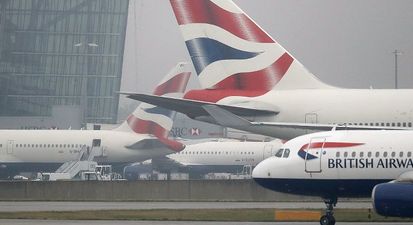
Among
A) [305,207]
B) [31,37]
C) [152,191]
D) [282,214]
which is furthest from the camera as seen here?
[31,37]

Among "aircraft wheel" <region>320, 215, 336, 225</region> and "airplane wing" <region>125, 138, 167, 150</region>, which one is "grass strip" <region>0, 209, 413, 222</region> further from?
"airplane wing" <region>125, 138, 167, 150</region>

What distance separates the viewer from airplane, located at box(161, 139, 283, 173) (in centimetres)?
10462

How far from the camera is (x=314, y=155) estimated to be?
39281 millimetres

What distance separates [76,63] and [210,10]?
96.8 m

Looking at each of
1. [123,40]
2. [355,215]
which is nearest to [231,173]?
[123,40]

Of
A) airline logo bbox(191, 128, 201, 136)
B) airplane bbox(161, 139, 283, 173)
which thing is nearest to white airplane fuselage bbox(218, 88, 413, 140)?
airplane bbox(161, 139, 283, 173)

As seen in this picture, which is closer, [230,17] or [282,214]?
[282,214]

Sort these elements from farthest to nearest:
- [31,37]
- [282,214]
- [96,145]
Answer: [31,37]
[96,145]
[282,214]

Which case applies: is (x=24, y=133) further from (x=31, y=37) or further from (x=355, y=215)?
(x=355, y=215)

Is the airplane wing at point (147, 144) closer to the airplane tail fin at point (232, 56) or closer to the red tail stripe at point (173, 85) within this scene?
the red tail stripe at point (173, 85)

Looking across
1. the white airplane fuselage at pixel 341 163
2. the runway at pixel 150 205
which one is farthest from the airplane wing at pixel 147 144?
the white airplane fuselage at pixel 341 163

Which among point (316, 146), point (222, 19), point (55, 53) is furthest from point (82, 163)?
point (316, 146)

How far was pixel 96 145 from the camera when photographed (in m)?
101

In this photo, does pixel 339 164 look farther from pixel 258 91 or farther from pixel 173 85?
pixel 173 85
